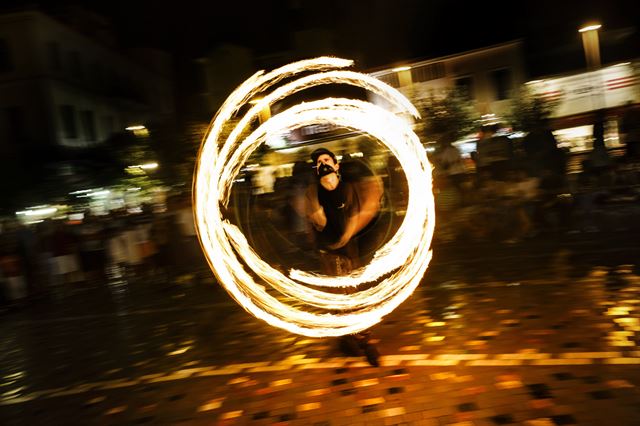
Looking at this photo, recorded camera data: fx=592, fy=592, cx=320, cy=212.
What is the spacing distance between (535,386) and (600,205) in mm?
7829

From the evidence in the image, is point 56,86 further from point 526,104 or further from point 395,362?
point 395,362

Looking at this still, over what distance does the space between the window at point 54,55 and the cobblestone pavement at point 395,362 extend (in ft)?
84.3

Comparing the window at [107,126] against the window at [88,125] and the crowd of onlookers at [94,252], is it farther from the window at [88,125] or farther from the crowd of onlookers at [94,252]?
the crowd of onlookers at [94,252]

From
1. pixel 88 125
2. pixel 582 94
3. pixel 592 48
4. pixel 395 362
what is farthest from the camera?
pixel 88 125

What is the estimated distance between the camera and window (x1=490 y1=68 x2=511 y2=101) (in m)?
29.2

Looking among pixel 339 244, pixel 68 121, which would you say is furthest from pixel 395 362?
pixel 68 121

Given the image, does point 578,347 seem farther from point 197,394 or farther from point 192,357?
point 192,357

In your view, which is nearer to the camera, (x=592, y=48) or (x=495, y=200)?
(x=495, y=200)

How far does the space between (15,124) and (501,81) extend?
81.4 ft

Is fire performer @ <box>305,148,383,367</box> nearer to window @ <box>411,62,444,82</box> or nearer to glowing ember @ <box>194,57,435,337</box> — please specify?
glowing ember @ <box>194,57,435,337</box>

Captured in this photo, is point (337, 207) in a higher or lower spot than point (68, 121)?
lower

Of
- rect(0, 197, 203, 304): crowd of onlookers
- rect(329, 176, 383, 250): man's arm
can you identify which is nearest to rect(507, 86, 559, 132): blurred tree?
rect(0, 197, 203, 304): crowd of onlookers

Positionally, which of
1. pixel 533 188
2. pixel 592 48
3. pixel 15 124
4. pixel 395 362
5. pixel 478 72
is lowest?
pixel 395 362

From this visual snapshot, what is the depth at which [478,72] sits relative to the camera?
29.6 metres
